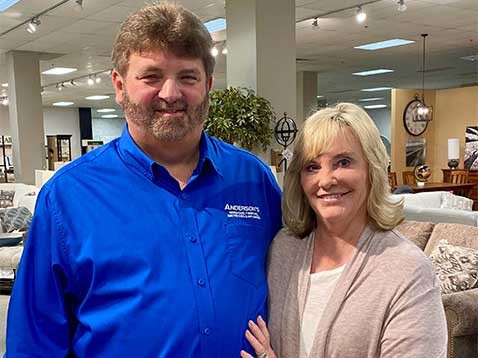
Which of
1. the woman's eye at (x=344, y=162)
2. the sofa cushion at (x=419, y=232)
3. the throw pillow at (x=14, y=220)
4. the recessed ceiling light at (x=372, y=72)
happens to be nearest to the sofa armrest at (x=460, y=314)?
the sofa cushion at (x=419, y=232)

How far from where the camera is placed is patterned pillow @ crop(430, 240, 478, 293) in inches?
121

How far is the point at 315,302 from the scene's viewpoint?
1.36 meters

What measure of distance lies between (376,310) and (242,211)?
408 millimetres

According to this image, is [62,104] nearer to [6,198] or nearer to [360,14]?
[6,198]

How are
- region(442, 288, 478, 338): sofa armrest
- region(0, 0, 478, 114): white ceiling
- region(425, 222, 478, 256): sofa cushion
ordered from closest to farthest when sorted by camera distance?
region(442, 288, 478, 338): sofa armrest, region(425, 222, 478, 256): sofa cushion, region(0, 0, 478, 114): white ceiling

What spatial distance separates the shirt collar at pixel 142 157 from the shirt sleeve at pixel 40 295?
21cm

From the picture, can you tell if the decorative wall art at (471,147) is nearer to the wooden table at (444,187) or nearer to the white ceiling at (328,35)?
the white ceiling at (328,35)

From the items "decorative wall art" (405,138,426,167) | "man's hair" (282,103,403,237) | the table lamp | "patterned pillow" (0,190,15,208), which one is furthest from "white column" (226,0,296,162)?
"decorative wall art" (405,138,426,167)

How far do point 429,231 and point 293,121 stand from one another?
2142 millimetres

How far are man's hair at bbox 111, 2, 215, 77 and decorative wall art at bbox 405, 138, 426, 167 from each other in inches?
465

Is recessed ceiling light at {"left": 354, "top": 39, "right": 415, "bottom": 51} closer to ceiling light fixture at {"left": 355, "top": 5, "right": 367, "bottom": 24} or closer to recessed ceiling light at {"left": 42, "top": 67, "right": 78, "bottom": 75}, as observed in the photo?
ceiling light fixture at {"left": 355, "top": 5, "right": 367, "bottom": 24}

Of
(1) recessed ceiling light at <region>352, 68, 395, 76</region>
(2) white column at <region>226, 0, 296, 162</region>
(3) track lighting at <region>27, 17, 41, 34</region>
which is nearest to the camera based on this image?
(2) white column at <region>226, 0, 296, 162</region>

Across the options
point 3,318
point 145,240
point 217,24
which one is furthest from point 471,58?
point 145,240

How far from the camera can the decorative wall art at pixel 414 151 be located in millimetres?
12359
